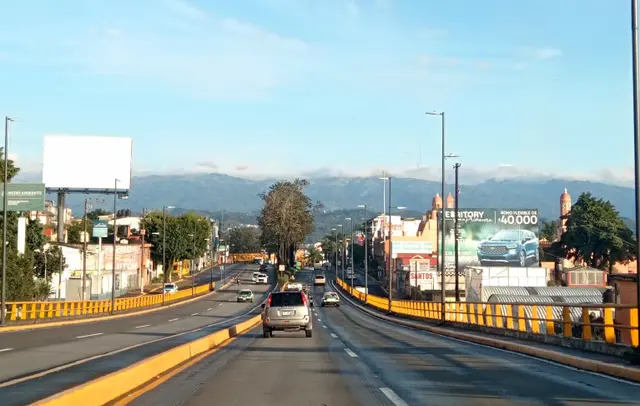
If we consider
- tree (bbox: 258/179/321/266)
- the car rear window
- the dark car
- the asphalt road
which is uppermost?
tree (bbox: 258/179/321/266)

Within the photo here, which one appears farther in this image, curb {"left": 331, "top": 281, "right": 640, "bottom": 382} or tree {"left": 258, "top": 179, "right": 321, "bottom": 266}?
tree {"left": 258, "top": 179, "right": 321, "bottom": 266}

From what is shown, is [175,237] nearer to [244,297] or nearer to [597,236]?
[244,297]

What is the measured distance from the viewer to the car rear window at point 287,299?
2975 centimetres

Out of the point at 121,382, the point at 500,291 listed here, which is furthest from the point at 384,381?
the point at 500,291

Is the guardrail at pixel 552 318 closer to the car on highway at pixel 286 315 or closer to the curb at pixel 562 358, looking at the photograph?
the curb at pixel 562 358

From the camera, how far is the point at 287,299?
1178 inches

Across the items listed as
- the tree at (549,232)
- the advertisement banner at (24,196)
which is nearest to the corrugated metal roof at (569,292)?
the advertisement banner at (24,196)

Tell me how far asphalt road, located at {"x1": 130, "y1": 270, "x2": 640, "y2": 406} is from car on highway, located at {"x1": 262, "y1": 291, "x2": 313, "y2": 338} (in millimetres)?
7607

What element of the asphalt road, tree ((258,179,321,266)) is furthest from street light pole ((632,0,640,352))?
tree ((258,179,321,266))

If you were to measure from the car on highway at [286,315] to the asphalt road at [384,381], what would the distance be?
7.61 metres

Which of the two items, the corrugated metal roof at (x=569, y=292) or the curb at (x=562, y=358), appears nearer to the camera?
the curb at (x=562, y=358)

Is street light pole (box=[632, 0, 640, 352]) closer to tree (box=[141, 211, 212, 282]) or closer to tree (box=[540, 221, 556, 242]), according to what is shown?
tree (box=[141, 211, 212, 282])

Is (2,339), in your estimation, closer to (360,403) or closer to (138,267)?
(360,403)

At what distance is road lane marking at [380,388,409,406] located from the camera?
1129cm
